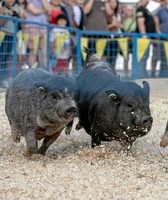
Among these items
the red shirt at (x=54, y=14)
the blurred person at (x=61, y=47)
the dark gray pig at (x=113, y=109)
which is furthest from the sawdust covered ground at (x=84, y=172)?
the red shirt at (x=54, y=14)

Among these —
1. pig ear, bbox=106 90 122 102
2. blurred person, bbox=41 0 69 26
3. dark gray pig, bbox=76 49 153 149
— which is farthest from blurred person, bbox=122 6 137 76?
pig ear, bbox=106 90 122 102

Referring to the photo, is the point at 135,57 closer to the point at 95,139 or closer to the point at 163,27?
the point at 163,27

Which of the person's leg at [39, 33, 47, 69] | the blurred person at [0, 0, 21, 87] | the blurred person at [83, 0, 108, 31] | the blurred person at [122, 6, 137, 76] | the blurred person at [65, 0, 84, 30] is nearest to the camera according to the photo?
the blurred person at [0, 0, 21, 87]

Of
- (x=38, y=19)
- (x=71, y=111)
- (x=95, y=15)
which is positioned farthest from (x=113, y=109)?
(x=95, y=15)

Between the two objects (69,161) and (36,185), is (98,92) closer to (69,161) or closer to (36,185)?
(69,161)

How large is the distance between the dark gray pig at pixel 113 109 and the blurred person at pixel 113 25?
702 cm

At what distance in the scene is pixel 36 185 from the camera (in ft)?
16.5

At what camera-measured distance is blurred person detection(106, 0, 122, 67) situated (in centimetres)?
1361

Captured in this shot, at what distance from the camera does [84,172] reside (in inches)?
215

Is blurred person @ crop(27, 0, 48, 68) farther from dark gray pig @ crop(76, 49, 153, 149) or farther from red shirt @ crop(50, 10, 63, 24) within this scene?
dark gray pig @ crop(76, 49, 153, 149)

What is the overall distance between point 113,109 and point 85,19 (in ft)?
25.9

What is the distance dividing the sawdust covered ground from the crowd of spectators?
16.0ft

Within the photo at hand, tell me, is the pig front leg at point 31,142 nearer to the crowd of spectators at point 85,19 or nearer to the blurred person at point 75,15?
the crowd of spectators at point 85,19

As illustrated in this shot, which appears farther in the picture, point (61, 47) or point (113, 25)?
point (113, 25)
